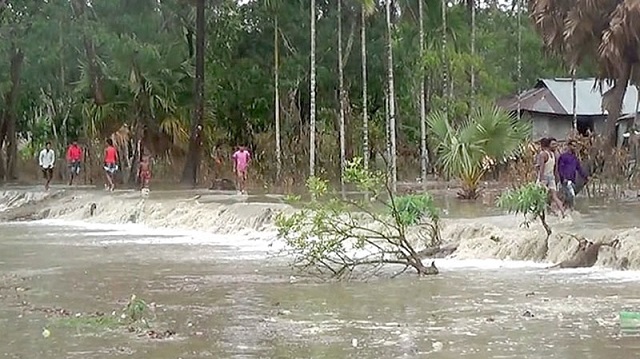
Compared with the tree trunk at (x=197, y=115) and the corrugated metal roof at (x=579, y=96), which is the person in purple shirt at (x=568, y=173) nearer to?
the tree trunk at (x=197, y=115)

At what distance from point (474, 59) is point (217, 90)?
8.67 metres

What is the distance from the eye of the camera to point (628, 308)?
13.0m

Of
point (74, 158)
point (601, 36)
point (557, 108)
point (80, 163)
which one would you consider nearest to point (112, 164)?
point (74, 158)

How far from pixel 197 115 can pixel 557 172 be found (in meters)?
14.9

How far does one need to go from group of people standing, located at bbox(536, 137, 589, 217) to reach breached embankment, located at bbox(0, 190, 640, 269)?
58cm

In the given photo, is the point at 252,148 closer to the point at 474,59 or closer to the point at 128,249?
the point at 474,59

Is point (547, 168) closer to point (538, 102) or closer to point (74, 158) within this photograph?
point (74, 158)

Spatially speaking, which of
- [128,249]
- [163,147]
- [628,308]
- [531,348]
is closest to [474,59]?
[163,147]

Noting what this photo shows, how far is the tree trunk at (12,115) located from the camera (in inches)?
1576

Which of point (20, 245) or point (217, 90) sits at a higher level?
point (217, 90)

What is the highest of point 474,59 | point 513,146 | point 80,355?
point 474,59

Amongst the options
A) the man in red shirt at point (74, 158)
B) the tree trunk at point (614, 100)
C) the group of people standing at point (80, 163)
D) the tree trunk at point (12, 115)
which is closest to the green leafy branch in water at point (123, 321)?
the tree trunk at point (614, 100)

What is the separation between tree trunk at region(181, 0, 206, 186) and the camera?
34000 mm

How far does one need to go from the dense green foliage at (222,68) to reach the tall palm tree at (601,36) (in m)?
6.07
